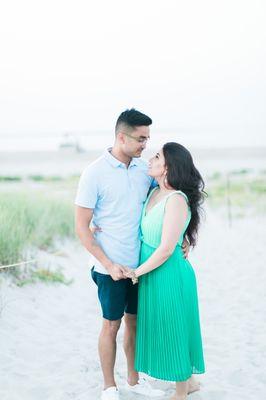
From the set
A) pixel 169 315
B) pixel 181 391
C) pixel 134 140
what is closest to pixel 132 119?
pixel 134 140

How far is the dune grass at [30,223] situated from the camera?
6.15 meters

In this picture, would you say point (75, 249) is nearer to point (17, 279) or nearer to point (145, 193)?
point (17, 279)

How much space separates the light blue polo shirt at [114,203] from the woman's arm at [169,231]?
16cm

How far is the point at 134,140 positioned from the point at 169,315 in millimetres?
989

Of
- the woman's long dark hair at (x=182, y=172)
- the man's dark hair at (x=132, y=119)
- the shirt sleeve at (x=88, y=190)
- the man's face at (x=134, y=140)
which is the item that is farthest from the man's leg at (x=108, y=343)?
the man's dark hair at (x=132, y=119)

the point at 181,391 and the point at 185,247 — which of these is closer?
the point at 181,391

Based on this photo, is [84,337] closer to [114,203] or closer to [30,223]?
[114,203]

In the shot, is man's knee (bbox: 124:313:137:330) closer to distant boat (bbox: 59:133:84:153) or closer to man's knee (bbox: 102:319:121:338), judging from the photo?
man's knee (bbox: 102:319:121:338)

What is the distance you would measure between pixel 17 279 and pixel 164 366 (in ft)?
9.33

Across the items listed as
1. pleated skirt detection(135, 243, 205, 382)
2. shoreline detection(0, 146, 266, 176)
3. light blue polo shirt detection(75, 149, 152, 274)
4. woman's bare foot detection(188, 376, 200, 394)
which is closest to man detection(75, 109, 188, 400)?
light blue polo shirt detection(75, 149, 152, 274)

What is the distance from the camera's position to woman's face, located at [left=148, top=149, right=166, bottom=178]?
3412 millimetres

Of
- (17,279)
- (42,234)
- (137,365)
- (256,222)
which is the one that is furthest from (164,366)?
(256,222)

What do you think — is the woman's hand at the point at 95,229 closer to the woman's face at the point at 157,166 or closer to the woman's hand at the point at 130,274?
the woman's hand at the point at 130,274

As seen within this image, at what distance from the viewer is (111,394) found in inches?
140
